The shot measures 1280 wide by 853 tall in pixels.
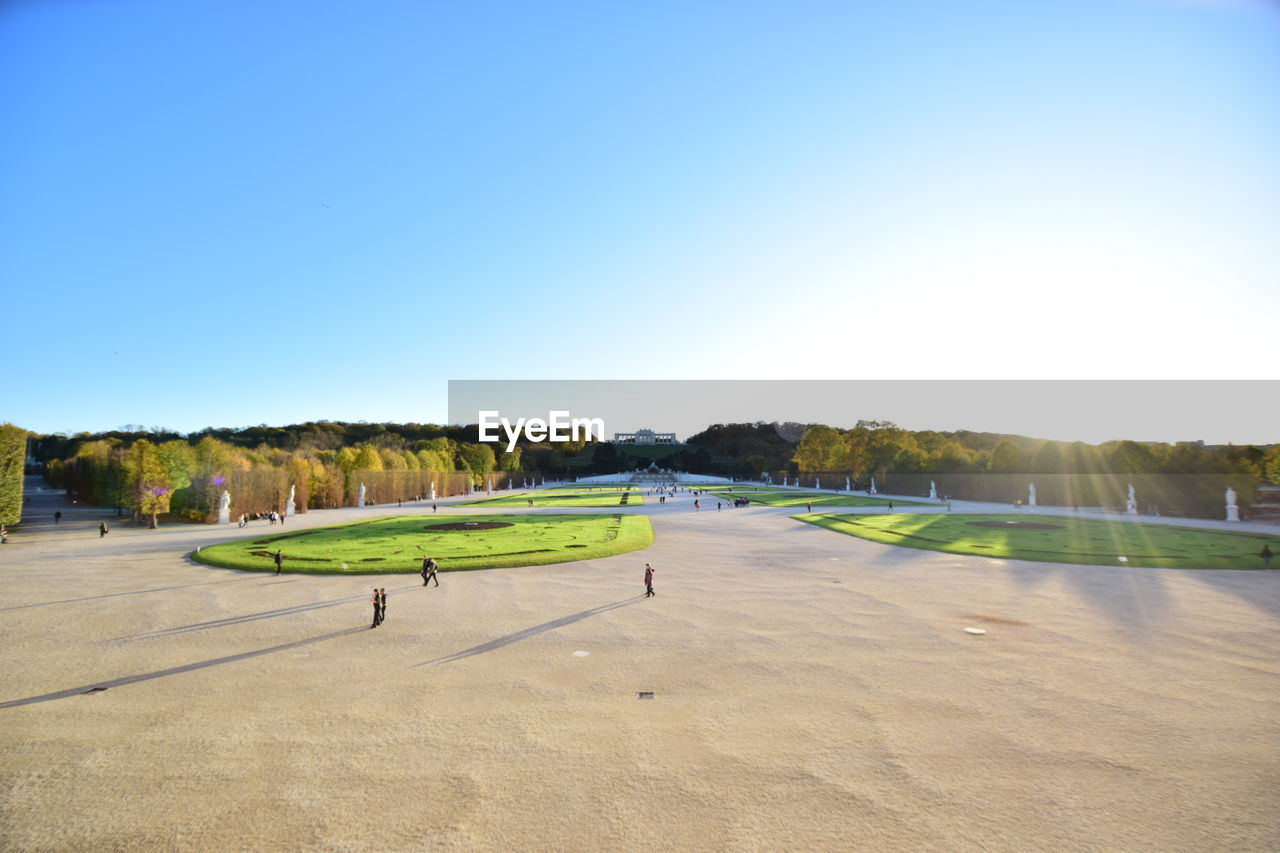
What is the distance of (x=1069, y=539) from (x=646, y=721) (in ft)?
106

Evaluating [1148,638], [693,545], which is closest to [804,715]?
[1148,638]

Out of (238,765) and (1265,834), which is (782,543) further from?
(238,765)

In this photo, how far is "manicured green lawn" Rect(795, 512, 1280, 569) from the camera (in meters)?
25.2

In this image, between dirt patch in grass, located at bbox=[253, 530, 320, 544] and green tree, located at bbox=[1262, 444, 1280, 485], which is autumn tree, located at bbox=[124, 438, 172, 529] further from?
green tree, located at bbox=[1262, 444, 1280, 485]

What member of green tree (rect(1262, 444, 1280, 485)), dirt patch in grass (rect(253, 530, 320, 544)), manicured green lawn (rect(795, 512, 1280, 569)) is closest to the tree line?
dirt patch in grass (rect(253, 530, 320, 544))

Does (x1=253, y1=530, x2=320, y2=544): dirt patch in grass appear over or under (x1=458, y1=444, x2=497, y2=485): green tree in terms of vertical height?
under

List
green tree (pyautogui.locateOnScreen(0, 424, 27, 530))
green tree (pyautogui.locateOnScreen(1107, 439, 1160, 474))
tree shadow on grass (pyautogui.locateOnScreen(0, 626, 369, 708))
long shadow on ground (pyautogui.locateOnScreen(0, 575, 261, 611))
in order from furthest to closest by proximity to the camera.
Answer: green tree (pyautogui.locateOnScreen(1107, 439, 1160, 474)), green tree (pyautogui.locateOnScreen(0, 424, 27, 530)), long shadow on ground (pyautogui.locateOnScreen(0, 575, 261, 611)), tree shadow on grass (pyautogui.locateOnScreen(0, 626, 369, 708))

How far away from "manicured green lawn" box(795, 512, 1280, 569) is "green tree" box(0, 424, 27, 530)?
183ft

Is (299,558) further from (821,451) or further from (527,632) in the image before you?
(821,451)

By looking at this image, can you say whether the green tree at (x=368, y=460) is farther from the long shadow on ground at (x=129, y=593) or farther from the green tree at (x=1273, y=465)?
the green tree at (x=1273, y=465)

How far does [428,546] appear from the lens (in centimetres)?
3012

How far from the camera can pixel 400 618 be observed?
1666 centimetres

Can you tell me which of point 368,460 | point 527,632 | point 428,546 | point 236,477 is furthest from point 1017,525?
point 368,460

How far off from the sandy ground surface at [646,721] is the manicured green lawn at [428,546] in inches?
211
